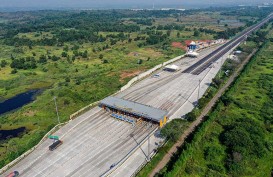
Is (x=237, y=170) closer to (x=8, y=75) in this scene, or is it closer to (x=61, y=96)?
(x=61, y=96)

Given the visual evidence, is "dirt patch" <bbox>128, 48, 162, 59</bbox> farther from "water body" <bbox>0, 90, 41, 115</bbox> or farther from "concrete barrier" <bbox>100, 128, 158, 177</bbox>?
"concrete barrier" <bbox>100, 128, 158, 177</bbox>

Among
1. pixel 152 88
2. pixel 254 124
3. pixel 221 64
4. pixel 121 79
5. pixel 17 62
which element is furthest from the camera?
pixel 17 62

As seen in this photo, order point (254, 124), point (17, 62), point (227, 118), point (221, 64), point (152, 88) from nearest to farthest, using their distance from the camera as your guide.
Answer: point (254, 124)
point (227, 118)
point (152, 88)
point (221, 64)
point (17, 62)

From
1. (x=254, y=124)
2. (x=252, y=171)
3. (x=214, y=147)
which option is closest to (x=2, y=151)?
(x=214, y=147)

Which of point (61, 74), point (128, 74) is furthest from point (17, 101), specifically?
point (128, 74)

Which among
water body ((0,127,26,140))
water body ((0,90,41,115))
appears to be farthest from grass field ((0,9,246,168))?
water body ((0,90,41,115))

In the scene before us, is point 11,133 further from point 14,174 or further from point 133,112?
point 133,112
